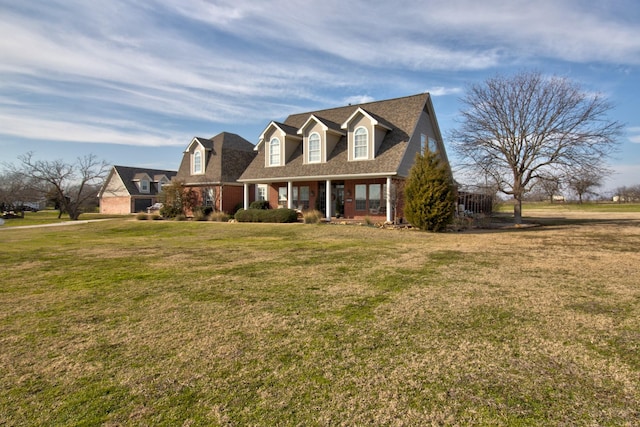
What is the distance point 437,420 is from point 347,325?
212 cm

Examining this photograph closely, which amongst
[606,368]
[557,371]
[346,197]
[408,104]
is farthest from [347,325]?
[408,104]

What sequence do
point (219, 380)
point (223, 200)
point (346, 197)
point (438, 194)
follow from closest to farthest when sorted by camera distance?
point (219, 380) < point (438, 194) < point (346, 197) < point (223, 200)

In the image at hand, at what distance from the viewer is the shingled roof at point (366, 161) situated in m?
22.4

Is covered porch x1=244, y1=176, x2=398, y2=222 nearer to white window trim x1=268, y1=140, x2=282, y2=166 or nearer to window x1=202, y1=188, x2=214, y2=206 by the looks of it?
white window trim x1=268, y1=140, x2=282, y2=166

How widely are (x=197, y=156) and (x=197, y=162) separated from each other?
1.72 feet

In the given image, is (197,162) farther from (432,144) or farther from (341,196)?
(432,144)

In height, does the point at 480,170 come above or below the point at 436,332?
above

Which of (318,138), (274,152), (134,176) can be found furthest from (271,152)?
(134,176)

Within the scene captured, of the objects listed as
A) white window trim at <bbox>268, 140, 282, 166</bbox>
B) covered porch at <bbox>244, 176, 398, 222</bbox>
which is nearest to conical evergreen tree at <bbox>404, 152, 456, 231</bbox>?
covered porch at <bbox>244, 176, 398, 222</bbox>

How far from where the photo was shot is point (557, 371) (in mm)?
3713

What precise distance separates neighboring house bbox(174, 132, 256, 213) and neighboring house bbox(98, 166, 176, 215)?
18.0 meters

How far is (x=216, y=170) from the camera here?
30.7m

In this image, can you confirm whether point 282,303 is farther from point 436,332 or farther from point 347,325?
point 436,332

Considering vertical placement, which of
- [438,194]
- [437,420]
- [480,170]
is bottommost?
[437,420]
